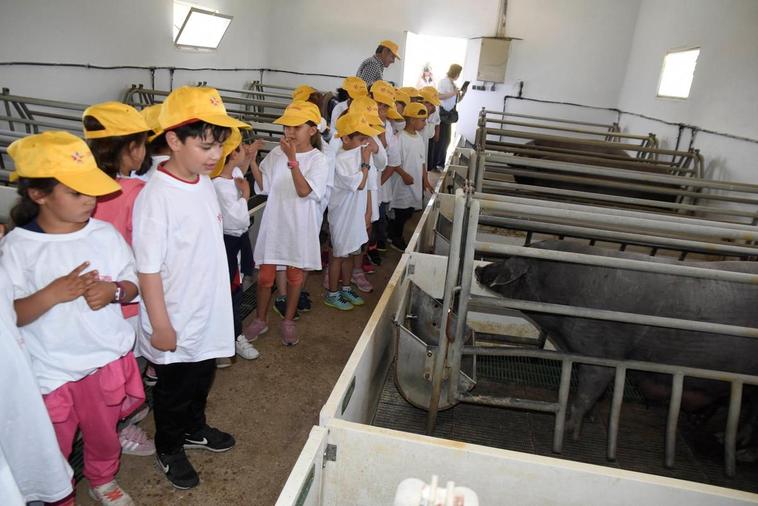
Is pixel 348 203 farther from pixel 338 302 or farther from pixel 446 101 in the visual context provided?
pixel 446 101

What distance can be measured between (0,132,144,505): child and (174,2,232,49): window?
24.5ft

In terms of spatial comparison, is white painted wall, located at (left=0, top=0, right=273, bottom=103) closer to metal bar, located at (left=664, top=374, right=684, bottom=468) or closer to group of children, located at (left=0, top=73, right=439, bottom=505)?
group of children, located at (left=0, top=73, right=439, bottom=505)

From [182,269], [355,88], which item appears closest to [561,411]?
[182,269]

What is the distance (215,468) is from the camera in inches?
94.1

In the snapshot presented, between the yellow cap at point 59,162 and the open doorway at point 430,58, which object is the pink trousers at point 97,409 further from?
the open doorway at point 430,58

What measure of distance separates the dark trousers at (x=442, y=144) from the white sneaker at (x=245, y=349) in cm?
678

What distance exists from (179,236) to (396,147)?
336cm

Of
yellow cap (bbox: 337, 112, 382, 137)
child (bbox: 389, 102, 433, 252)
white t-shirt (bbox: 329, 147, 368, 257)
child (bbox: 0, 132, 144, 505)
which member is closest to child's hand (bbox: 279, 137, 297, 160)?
yellow cap (bbox: 337, 112, 382, 137)

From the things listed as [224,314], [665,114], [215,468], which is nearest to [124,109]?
[224,314]

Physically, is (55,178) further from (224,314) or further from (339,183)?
(339,183)

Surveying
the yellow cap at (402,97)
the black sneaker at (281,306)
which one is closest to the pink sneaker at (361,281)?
the black sneaker at (281,306)

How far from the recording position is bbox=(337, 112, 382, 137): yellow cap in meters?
3.58

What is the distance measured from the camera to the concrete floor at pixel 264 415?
7.40 feet

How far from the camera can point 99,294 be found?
65.5 inches
